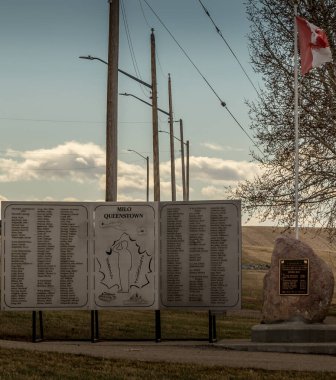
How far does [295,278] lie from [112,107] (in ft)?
21.7

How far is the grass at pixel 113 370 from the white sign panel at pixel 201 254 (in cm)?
378

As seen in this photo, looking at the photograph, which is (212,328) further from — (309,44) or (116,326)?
(309,44)

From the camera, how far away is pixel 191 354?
1784 centimetres

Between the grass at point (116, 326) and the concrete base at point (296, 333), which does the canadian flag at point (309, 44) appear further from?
the concrete base at point (296, 333)

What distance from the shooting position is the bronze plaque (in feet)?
63.8

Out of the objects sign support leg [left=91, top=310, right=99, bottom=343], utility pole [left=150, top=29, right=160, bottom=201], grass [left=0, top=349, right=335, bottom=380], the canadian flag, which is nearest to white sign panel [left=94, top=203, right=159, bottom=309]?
sign support leg [left=91, top=310, right=99, bottom=343]

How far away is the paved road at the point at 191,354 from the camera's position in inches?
651

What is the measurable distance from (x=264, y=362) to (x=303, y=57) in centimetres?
991

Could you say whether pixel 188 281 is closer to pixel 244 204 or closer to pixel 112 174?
pixel 112 174

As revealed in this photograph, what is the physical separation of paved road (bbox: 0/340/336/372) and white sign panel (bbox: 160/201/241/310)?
98cm

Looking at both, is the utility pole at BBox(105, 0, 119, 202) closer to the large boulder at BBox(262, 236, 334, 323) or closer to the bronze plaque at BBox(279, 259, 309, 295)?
the large boulder at BBox(262, 236, 334, 323)

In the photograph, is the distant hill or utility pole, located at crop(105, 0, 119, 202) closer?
utility pole, located at crop(105, 0, 119, 202)

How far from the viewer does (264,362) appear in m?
16.8

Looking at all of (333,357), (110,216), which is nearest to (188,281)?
(110,216)
